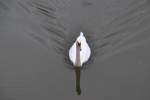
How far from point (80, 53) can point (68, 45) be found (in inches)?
22.9

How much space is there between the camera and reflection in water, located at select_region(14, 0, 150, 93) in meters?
8.76

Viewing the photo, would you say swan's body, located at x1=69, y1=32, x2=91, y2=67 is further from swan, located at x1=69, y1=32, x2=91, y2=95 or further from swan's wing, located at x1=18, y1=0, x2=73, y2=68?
swan's wing, located at x1=18, y1=0, x2=73, y2=68

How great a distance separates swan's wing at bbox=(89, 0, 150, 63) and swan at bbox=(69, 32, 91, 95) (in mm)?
274

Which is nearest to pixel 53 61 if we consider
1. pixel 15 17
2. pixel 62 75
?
pixel 62 75

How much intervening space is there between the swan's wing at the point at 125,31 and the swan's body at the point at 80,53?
0.85 feet

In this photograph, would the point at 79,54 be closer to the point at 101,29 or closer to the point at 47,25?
the point at 101,29

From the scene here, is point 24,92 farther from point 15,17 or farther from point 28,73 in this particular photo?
point 15,17

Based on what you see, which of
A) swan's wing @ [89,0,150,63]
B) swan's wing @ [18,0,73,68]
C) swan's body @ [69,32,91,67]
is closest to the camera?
swan's body @ [69,32,91,67]

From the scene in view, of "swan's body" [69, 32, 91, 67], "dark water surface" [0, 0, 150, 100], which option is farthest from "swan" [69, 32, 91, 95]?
"dark water surface" [0, 0, 150, 100]

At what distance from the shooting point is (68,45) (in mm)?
8844

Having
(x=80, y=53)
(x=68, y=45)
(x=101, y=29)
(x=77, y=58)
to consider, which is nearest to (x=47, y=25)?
(x=68, y=45)

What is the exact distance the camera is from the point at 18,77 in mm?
8305

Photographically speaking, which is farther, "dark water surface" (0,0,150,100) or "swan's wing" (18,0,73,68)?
"swan's wing" (18,0,73,68)

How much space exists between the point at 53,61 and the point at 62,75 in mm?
468
